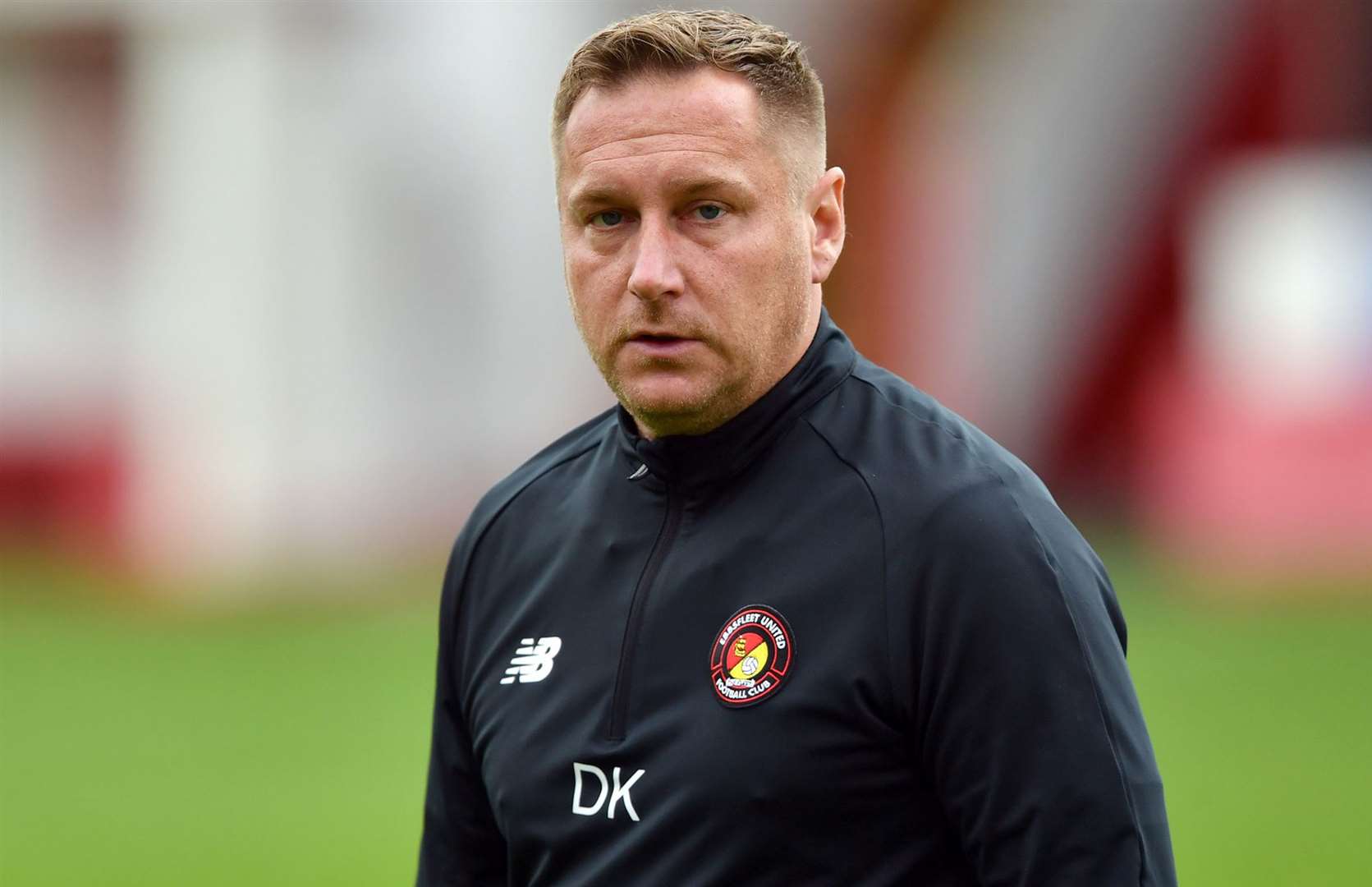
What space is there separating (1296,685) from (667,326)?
921 cm

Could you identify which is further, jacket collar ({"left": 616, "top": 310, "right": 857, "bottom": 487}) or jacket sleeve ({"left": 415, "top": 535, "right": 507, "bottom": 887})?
jacket sleeve ({"left": 415, "top": 535, "right": 507, "bottom": 887})

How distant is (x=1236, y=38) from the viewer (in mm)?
18922

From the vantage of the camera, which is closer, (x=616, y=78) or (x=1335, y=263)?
(x=616, y=78)

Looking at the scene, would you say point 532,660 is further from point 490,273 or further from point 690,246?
point 490,273

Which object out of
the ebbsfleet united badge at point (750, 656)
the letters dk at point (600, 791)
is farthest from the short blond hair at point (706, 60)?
the letters dk at point (600, 791)

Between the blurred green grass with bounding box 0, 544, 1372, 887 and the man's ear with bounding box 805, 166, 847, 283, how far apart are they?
18.2ft

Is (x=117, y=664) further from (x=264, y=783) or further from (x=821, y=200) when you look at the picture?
(x=821, y=200)

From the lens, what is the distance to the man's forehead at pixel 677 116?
2.81 m

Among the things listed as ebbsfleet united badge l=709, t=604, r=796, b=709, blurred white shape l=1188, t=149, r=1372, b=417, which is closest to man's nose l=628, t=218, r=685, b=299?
ebbsfleet united badge l=709, t=604, r=796, b=709

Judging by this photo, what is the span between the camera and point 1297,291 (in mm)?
15359

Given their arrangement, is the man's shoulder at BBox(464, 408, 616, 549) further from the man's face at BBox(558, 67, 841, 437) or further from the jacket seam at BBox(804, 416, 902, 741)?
the jacket seam at BBox(804, 416, 902, 741)

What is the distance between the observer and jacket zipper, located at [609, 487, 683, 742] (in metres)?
2.76

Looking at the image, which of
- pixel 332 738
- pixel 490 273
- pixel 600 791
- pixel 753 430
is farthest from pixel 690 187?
pixel 490 273

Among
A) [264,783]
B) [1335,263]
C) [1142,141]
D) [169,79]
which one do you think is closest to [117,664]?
[264,783]
